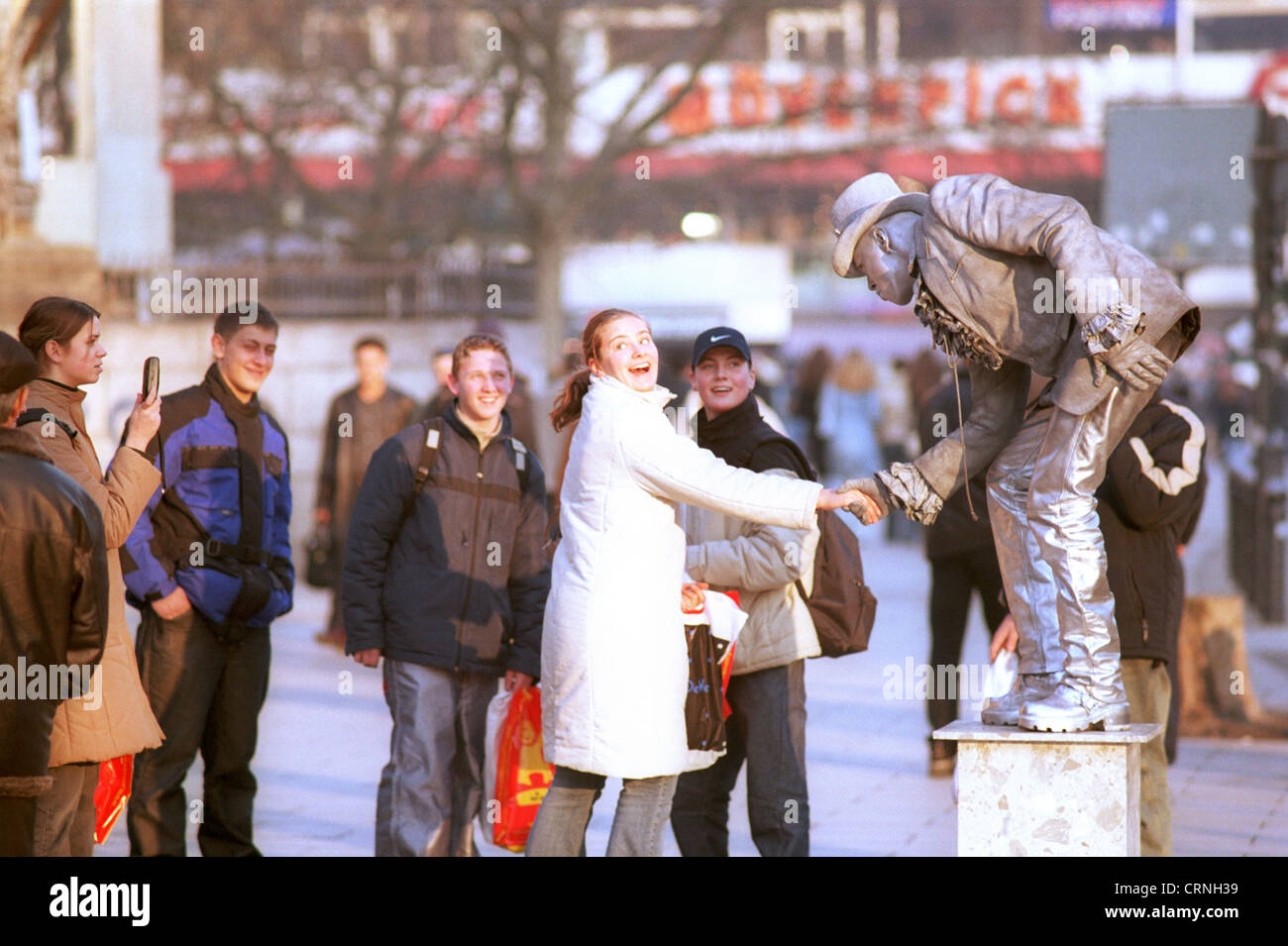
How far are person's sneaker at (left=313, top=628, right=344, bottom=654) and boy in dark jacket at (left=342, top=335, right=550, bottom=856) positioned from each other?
6306mm

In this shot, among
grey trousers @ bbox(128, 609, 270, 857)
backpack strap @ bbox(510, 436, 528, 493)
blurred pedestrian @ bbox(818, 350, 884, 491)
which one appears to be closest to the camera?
grey trousers @ bbox(128, 609, 270, 857)

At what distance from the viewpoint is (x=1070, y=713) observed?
4918 mm

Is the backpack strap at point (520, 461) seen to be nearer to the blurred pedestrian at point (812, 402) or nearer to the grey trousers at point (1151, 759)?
the grey trousers at point (1151, 759)

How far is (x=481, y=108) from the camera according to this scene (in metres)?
23.3

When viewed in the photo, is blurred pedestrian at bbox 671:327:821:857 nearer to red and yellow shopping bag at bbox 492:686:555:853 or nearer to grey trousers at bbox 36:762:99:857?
red and yellow shopping bag at bbox 492:686:555:853

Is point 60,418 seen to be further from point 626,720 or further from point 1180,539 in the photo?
point 1180,539

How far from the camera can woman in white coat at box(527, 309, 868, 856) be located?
17.2ft

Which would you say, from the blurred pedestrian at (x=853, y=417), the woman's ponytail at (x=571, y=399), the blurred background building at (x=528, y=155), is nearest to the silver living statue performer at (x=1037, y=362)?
the woman's ponytail at (x=571, y=399)

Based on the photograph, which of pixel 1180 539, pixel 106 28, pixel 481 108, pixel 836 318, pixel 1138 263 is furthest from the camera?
pixel 836 318

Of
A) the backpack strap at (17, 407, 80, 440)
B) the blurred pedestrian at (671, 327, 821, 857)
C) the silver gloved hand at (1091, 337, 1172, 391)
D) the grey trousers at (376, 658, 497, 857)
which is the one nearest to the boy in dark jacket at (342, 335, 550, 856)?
the grey trousers at (376, 658, 497, 857)

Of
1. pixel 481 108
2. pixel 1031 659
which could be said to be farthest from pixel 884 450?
pixel 1031 659

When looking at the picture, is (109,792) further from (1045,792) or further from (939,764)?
(939,764)

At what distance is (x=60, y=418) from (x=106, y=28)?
13507 mm

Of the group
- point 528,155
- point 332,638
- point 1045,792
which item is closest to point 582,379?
point 1045,792
